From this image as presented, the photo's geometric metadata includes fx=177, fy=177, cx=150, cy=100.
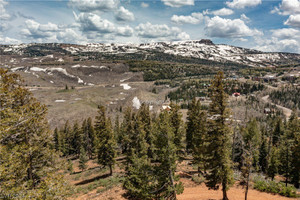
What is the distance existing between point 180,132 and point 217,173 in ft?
40.0

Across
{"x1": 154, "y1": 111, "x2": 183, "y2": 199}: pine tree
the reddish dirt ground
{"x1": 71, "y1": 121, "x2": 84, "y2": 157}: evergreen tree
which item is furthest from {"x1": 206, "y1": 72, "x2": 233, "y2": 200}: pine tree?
{"x1": 71, "y1": 121, "x2": 84, "y2": 157}: evergreen tree

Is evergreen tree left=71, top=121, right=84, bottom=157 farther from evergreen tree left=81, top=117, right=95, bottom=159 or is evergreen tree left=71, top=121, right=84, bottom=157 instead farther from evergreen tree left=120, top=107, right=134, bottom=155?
evergreen tree left=120, top=107, right=134, bottom=155

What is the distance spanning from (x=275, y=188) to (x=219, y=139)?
33.7ft

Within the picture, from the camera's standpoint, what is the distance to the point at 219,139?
18.3 m

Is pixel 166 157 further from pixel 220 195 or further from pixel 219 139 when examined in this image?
pixel 220 195

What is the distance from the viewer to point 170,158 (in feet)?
53.4

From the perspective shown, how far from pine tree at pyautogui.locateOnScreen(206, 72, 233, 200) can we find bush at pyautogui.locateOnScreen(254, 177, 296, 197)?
20.6ft

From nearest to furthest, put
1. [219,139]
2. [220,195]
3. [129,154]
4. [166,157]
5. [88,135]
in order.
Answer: [166,157]
[219,139]
[220,195]
[129,154]
[88,135]

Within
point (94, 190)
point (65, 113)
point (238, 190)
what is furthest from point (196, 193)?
point (65, 113)

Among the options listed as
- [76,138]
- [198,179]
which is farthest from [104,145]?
[76,138]

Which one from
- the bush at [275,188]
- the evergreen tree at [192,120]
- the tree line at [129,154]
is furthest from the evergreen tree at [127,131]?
the bush at [275,188]

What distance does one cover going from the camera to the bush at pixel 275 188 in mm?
19828

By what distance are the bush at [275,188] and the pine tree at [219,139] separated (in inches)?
247

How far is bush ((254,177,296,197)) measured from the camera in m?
19.8
